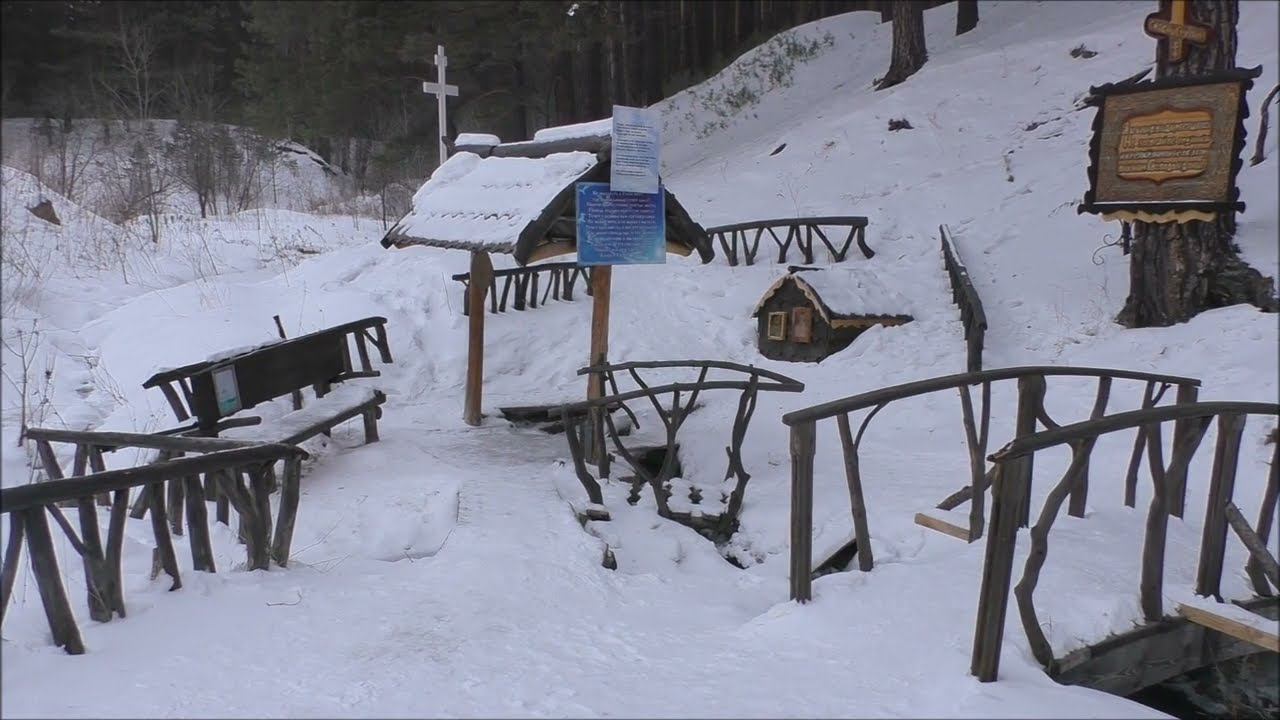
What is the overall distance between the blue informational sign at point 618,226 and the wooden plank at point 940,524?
3024mm

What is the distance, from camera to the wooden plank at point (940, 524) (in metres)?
5.00

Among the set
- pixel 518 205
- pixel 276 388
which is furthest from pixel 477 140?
pixel 276 388

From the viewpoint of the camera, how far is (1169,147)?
7.58m

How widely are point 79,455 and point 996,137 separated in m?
13.2

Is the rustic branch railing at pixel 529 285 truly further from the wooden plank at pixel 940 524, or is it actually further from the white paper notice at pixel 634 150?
the wooden plank at pixel 940 524

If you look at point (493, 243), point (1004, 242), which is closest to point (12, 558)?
point (493, 243)

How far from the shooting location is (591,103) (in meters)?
22.8

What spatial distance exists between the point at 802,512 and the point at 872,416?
0.91 metres

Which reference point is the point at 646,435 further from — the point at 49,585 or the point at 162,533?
the point at 49,585

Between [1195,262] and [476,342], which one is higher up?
[1195,262]

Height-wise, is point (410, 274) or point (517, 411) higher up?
point (410, 274)

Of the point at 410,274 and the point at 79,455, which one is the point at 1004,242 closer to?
the point at 410,274

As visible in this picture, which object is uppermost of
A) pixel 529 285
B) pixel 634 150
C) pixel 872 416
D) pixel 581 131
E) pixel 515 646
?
pixel 581 131

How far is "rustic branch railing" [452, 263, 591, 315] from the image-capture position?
11125mm
